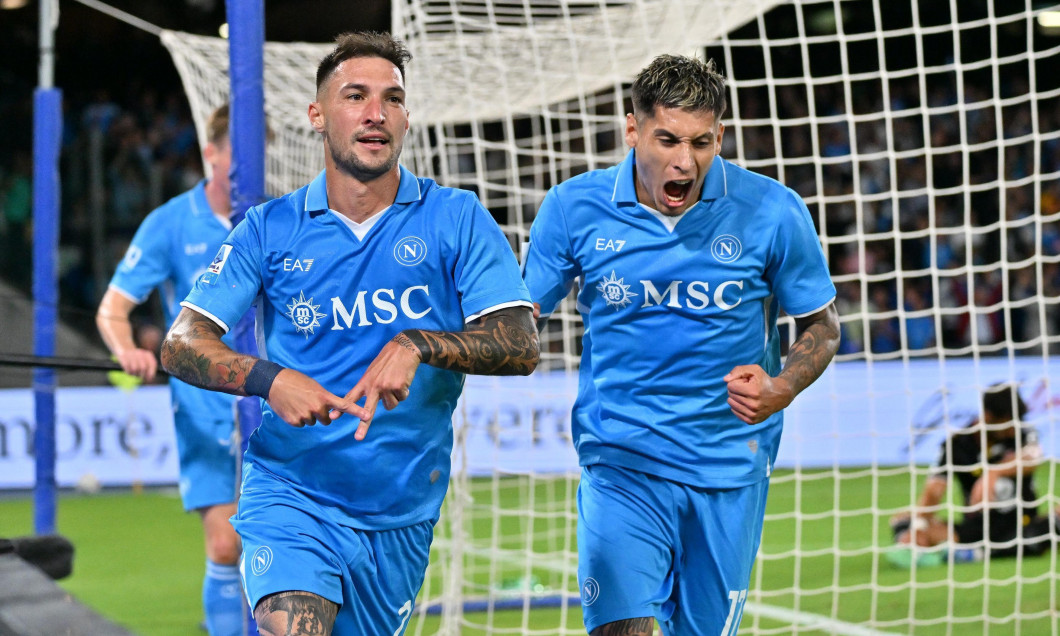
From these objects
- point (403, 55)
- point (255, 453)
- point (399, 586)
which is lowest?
point (399, 586)

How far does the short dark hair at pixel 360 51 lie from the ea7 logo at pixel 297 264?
18.7 inches

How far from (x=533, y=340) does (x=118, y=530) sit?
25.8 ft

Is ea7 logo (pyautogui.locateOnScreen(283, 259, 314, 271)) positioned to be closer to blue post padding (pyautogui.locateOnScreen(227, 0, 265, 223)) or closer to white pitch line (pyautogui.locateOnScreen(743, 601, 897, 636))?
blue post padding (pyautogui.locateOnScreen(227, 0, 265, 223))

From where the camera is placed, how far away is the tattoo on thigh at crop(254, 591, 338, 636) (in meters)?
2.81

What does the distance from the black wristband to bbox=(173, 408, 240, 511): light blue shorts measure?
2.45m

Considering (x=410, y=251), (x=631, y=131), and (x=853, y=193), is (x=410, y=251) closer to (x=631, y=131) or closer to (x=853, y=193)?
(x=631, y=131)

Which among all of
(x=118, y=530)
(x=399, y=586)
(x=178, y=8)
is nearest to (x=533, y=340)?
(x=399, y=586)

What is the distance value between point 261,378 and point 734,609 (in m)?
1.70

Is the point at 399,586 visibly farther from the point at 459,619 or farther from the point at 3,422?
the point at 3,422

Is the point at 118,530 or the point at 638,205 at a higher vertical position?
the point at 638,205

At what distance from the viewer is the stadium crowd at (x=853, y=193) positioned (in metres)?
14.5

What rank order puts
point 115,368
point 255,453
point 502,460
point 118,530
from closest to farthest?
1. point 255,453
2. point 115,368
3. point 118,530
4. point 502,460

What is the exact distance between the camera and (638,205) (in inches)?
143

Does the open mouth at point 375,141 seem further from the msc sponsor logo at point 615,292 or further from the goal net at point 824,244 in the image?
the goal net at point 824,244
